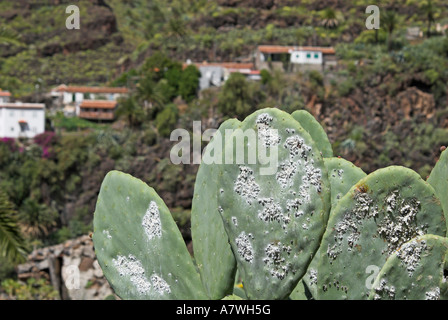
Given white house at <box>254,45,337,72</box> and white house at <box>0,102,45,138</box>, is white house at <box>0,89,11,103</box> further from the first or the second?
white house at <box>254,45,337,72</box>

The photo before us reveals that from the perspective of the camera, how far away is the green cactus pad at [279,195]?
250 cm

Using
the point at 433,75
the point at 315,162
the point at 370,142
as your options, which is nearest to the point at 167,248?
the point at 315,162

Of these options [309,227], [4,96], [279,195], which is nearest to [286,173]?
[279,195]

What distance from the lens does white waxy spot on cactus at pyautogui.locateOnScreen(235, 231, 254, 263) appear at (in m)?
2.60

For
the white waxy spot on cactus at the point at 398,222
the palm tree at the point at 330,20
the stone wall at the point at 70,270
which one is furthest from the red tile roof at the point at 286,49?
the white waxy spot on cactus at the point at 398,222

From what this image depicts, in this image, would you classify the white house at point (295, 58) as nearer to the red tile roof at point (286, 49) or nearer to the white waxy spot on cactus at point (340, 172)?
the red tile roof at point (286, 49)

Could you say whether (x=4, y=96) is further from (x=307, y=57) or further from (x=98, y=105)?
(x=307, y=57)

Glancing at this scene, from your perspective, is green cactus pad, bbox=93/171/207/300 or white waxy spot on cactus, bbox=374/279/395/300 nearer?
white waxy spot on cactus, bbox=374/279/395/300

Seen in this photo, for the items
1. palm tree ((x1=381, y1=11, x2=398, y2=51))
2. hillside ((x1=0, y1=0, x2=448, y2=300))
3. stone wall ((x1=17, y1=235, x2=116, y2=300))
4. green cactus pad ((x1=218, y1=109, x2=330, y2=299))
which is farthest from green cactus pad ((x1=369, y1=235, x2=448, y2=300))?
palm tree ((x1=381, y1=11, x2=398, y2=51))

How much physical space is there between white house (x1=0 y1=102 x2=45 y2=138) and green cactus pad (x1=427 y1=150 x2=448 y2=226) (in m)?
45.1

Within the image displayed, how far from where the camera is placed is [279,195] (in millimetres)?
2510
